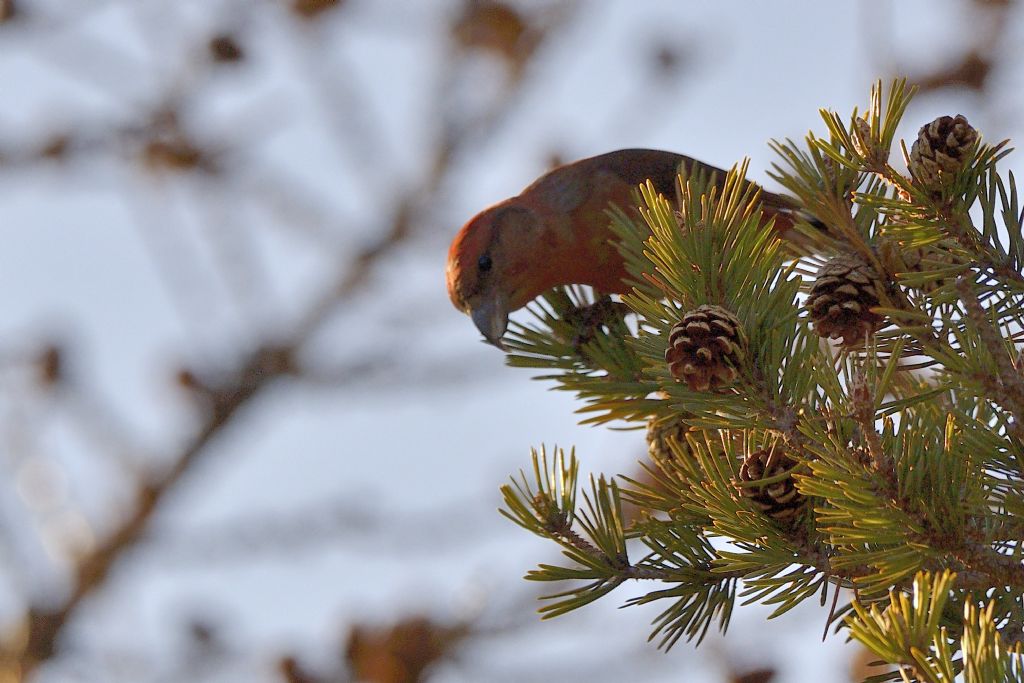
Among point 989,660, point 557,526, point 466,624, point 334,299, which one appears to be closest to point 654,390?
point 557,526

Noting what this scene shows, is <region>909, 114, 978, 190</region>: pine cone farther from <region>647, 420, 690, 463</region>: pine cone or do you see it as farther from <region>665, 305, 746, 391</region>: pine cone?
<region>647, 420, 690, 463</region>: pine cone

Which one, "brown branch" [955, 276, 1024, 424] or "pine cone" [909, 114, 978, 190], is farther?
"pine cone" [909, 114, 978, 190]

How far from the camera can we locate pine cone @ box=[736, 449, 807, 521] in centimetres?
131

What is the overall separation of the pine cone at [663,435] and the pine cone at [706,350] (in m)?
0.47

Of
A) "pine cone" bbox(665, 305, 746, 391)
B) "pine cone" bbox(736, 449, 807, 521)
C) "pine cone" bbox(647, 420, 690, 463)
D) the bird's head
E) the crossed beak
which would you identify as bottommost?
"pine cone" bbox(736, 449, 807, 521)

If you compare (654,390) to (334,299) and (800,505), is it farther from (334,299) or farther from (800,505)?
(334,299)

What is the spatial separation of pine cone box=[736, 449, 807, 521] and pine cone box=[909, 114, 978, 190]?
0.37m

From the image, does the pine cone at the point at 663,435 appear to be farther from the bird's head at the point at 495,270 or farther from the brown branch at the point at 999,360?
the bird's head at the point at 495,270

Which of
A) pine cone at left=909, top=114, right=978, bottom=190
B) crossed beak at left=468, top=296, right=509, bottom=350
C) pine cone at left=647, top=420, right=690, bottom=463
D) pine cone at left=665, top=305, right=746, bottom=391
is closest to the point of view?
pine cone at left=665, top=305, right=746, bottom=391

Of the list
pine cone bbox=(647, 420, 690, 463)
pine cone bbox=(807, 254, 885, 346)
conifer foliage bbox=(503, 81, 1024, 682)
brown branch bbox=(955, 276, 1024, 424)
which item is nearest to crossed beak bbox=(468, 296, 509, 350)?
pine cone bbox=(647, 420, 690, 463)

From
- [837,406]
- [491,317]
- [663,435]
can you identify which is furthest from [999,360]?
[491,317]

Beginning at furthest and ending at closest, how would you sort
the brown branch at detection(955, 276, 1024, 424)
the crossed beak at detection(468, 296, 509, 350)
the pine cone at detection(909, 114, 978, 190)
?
the crossed beak at detection(468, 296, 509, 350)
the pine cone at detection(909, 114, 978, 190)
the brown branch at detection(955, 276, 1024, 424)

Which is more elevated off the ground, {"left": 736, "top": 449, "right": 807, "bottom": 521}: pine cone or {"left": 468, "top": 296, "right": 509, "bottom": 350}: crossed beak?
{"left": 468, "top": 296, "right": 509, "bottom": 350}: crossed beak

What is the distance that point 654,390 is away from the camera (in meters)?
1.67
